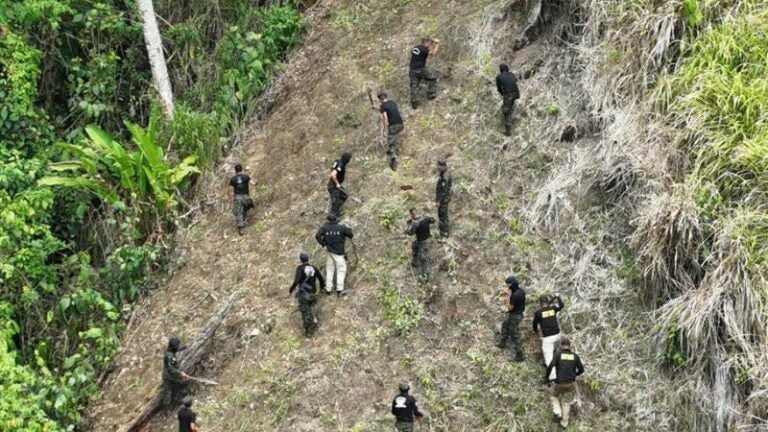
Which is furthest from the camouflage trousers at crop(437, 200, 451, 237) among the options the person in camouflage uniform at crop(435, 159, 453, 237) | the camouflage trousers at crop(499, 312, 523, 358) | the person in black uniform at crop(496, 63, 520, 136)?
the person in black uniform at crop(496, 63, 520, 136)

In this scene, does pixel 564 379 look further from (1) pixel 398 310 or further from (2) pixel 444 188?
(2) pixel 444 188

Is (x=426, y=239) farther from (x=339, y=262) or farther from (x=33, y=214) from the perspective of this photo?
(x=33, y=214)

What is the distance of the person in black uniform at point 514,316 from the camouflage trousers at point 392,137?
11.9ft

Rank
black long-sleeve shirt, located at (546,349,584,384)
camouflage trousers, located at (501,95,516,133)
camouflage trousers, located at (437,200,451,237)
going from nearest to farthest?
black long-sleeve shirt, located at (546,349,584,384) < camouflage trousers, located at (437,200,451,237) < camouflage trousers, located at (501,95,516,133)

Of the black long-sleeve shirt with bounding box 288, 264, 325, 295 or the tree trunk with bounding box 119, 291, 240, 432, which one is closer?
the black long-sleeve shirt with bounding box 288, 264, 325, 295

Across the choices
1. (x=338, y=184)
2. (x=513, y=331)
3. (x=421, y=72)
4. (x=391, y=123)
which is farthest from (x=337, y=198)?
(x=513, y=331)

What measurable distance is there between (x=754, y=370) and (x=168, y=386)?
24.1 ft

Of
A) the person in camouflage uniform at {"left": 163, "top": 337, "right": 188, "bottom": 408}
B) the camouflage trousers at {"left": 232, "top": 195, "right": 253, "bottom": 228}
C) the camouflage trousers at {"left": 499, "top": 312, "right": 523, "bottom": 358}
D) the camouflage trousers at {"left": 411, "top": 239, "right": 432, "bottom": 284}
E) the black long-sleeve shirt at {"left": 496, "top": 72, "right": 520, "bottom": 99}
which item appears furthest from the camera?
the camouflage trousers at {"left": 232, "top": 195, "right": 253, "bottom": 228}

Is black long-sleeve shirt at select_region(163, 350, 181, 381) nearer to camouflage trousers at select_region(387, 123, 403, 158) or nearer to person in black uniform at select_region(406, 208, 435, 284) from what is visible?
person in black uniform at select_region(406, 208, 435, 284)

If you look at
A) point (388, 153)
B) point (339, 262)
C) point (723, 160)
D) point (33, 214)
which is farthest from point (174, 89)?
point (723, 160)

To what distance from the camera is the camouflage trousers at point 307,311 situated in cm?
1038

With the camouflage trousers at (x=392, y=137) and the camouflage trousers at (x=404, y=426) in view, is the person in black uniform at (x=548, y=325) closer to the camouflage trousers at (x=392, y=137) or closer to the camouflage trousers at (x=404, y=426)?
the camouflage trousers at (x=404, y=426)

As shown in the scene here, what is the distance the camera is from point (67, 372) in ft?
37.7

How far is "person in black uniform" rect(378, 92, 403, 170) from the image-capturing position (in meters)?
12.1
